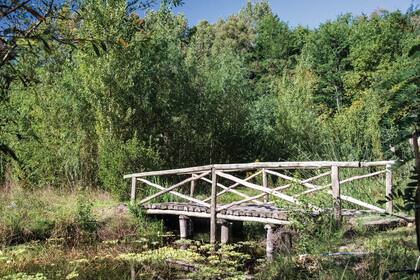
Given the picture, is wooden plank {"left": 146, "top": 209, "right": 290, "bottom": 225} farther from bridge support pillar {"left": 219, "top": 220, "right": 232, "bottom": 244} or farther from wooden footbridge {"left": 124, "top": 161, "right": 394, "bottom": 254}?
bridge support pillar {"left": 219, "top": 220, "right": 232, "bottom": 244}

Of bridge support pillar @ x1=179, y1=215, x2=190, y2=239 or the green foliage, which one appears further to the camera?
bridge support pillar @ x1=179, y1=215, x2=190, y2=239

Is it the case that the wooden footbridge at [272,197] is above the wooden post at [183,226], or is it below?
above

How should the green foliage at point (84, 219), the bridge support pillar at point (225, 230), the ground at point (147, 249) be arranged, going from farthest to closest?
1. the green foliage at point (84, 219)
2. the bridge support pillar at point (225, 230)
3. the ground at point (147, 249)

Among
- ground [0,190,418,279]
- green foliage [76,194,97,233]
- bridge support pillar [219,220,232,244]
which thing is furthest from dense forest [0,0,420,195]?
bridge support pillar [219,220,232,244]

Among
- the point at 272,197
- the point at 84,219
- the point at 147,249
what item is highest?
the point at 272,197

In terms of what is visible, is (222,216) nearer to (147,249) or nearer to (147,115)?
(147,249)

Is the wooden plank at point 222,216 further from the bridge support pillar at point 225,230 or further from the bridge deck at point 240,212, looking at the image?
the bridge support pillar at point 225,230

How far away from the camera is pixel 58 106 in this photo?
1288cm

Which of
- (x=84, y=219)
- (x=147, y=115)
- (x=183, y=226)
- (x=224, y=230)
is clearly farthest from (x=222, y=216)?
(x=147, y=115)

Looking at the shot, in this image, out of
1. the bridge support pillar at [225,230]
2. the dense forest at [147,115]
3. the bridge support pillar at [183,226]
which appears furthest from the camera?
the dense forest at [147,115]

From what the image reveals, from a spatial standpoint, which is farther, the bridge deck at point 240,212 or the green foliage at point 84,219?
the green foliage at point 84,219

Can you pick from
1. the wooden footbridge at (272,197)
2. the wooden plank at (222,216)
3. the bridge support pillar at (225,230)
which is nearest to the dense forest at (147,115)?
the wooden footbridge at (272,197)

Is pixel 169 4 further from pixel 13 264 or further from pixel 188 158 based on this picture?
pixel 13 264

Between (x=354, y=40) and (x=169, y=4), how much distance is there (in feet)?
52.9
